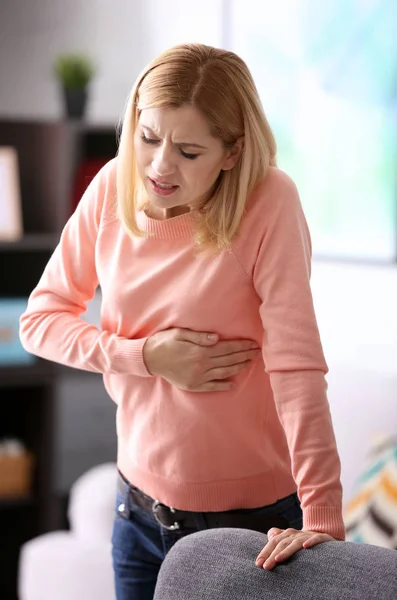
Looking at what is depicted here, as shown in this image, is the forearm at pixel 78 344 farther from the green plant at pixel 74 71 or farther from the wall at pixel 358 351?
the green plant at pixel 74 71

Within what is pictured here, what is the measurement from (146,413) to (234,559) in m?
0.27

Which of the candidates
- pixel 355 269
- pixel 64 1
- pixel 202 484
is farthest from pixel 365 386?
pixel 64 1

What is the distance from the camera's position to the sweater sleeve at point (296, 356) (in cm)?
119

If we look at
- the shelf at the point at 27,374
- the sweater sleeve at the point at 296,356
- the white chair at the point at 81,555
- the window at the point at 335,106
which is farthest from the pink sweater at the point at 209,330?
the shelf at the point at 27,374

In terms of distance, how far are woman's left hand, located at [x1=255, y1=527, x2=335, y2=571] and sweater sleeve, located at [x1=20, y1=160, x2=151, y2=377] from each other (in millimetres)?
310

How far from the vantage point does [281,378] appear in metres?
1.22

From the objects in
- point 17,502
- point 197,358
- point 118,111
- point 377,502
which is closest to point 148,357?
point 197,358

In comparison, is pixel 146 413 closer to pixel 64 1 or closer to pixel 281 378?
pixel 281 378

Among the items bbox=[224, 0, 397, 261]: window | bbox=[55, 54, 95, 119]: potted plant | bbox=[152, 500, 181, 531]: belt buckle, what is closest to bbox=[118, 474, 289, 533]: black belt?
bbox=[152, 500, 181, 531]: belt buckle

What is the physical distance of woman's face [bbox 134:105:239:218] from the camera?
3.96 ft

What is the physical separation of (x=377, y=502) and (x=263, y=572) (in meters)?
0.93

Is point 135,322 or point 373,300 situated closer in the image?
point 135,322

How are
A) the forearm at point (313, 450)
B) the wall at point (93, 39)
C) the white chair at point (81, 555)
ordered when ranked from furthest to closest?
the wall at point (93, 39), the white chair at point (81, 555), the forearm at point (313, 450)

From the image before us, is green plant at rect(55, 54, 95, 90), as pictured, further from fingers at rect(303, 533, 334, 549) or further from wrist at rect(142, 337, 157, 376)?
fingers at rect(303, 533, 334, 549)
